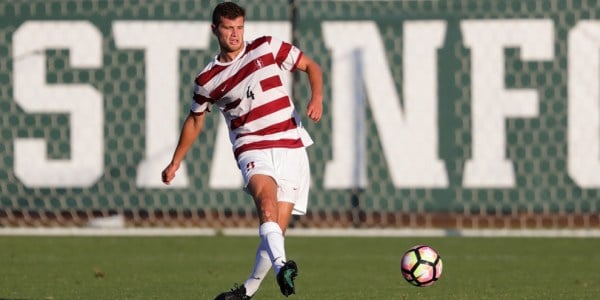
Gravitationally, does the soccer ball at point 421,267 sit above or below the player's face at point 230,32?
below

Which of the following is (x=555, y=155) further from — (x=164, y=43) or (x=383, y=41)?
(x=164, y=43)

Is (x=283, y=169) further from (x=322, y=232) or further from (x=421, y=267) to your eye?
(x=322, y=232)

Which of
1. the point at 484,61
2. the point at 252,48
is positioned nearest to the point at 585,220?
the point at 484,61

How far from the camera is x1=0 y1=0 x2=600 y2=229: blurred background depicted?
16.2m

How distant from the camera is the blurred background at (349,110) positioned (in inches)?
637

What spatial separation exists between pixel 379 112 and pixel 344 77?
63 cm

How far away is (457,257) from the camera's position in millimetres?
13156

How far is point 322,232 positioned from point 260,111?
799cm

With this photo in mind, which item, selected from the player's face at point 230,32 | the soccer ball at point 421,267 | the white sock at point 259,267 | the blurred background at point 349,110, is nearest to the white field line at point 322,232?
the blurred background at point 349,110

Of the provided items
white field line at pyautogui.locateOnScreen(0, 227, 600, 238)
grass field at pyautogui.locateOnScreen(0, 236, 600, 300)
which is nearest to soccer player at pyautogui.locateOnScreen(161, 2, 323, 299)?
grass field at pyautogui.locateOnScreen(0, 236, 600, 300)

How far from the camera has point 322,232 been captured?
16062mm

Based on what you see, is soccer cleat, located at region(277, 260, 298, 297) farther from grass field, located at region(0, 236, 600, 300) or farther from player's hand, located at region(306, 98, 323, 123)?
grass field, located at region(0, 236, 600, 300)

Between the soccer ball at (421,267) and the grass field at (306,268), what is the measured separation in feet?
1.82

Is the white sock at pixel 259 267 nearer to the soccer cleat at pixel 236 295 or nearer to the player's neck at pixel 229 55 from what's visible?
the soccer cleat at pixel 236 295
